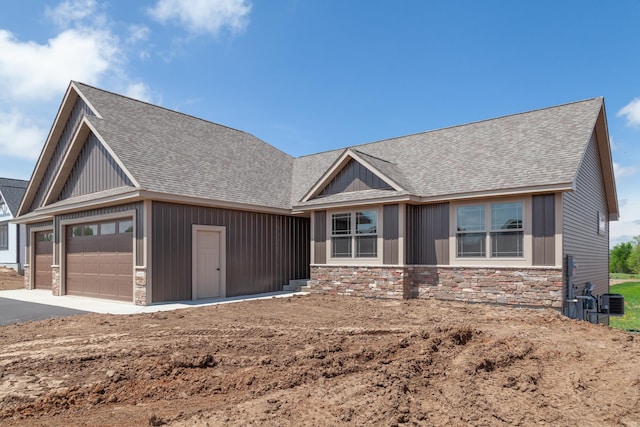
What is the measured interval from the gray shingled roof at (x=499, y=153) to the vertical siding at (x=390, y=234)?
0.87m

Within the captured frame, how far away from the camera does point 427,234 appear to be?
43.1 ft

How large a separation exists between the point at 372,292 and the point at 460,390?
8531mm

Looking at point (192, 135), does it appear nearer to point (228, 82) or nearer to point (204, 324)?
point (228, 82)

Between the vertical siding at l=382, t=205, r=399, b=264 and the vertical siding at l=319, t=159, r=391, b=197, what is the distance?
0.84 meters

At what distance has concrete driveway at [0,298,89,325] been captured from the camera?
10383 mm

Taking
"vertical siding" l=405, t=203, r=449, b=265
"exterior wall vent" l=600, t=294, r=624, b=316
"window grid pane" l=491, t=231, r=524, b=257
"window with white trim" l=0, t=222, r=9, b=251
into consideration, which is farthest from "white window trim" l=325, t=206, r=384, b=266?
"window with white trim" l=0, t=222, r=9, b=251

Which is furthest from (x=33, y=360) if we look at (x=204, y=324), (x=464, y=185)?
(x=464, y=185)

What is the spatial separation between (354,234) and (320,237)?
1358mm

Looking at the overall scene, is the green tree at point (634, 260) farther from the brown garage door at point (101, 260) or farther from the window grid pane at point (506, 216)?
the brown garage door at point (101, 260)

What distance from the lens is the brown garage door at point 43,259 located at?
18.7 meters

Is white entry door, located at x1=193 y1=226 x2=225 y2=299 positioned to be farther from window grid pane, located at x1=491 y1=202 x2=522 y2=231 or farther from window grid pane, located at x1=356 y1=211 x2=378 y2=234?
window grid pane, located at x1=491 y1=202 x2=522 y2=231

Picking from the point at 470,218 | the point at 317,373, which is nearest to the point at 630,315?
the point at 470,218

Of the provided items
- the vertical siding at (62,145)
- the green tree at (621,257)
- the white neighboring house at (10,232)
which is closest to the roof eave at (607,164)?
the vertical siding at (62,145)

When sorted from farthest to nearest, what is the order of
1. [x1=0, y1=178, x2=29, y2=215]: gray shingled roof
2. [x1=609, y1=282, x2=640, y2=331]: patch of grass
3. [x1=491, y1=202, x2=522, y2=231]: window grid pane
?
1. [x1=0, y1=178, x2=29, y2=215]: gray shingled roof
2. [x1=609, y1=282, x2=640, y2=331]: patch of grass
3. [x1=491, y1=202, x2=522, y2=231]: window grid pane
